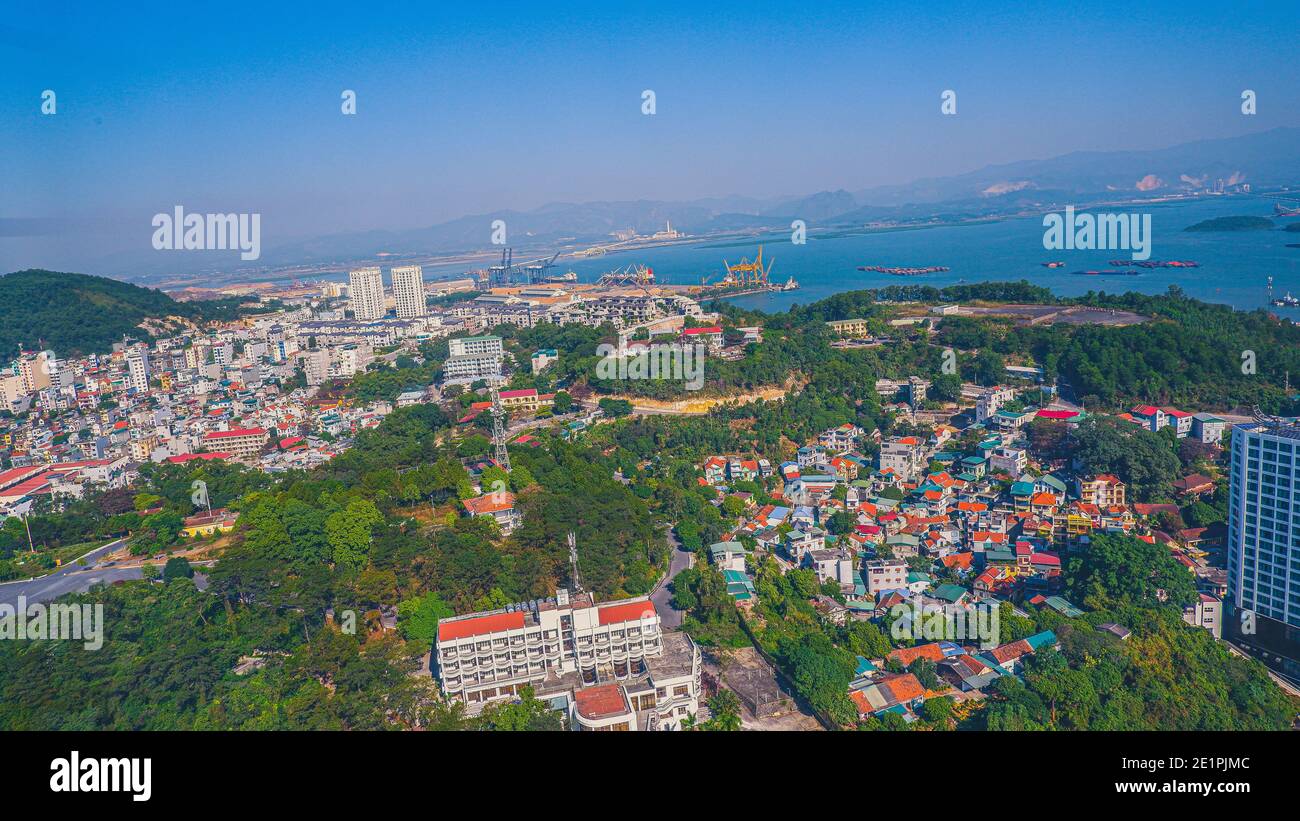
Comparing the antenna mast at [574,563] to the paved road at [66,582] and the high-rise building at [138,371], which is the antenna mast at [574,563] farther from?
the high-rise building at [138,371]

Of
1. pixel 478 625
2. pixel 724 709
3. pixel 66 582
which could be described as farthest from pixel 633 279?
pixel 724 709

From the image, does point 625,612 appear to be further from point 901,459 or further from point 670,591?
point 901,459

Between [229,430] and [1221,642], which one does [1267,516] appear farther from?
[229,430]

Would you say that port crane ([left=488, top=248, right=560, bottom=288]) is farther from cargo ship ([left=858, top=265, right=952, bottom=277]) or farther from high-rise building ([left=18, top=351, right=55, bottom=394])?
high-rise building ([left=18, top=351, right=55, bottom=394])

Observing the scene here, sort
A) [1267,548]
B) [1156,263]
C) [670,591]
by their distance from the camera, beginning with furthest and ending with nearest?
[1156,263] < [670,591] < [1267,548]

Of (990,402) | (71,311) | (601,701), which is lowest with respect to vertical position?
(601,701)

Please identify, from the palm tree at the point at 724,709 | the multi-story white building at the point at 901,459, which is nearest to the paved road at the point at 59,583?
the palm tree at the point at 724,709
